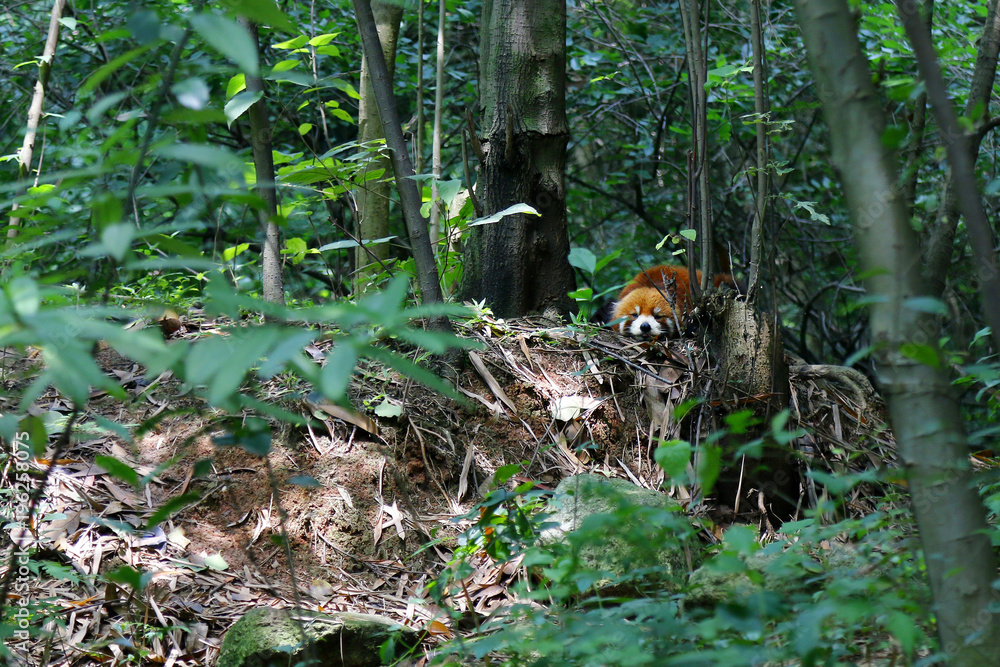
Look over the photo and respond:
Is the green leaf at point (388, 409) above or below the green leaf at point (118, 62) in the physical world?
below

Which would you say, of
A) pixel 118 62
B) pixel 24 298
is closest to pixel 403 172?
pixel 118 62

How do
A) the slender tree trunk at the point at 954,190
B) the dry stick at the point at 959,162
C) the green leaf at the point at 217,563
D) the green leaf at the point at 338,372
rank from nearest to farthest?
the green leaf at the point at 338,372 → the dry stick at the point at 959,162 → the green leaf at the point at 217,563 → the slender tree trunk at the point at 954,190

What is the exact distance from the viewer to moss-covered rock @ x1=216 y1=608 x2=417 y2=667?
2281mm

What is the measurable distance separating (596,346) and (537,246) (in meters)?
0.69

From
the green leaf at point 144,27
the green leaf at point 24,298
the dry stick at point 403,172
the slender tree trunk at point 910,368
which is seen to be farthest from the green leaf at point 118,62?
the dry stick at point 403,172

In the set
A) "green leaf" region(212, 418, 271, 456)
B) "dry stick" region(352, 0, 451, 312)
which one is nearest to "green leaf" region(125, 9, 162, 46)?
"green leaf" region(212, 418, 271, 456)

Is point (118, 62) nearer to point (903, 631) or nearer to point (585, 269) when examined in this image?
point (903, 631)

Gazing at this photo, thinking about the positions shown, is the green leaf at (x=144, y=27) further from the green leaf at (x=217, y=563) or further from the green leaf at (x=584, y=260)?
the green leaf at (x=584, y=260)

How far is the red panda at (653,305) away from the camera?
4.48 meters

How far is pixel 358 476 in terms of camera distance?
10.2 ft

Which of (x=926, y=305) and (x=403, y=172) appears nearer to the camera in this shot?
(x=926, y=305)

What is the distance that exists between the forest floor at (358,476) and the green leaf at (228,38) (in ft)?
5.19

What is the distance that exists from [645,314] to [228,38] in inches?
157

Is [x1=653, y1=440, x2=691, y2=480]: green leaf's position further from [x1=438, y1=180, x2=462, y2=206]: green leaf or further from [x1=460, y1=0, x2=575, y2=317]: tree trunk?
[x1=460, y1=0, x2=575, y2=317]: tree trunk
